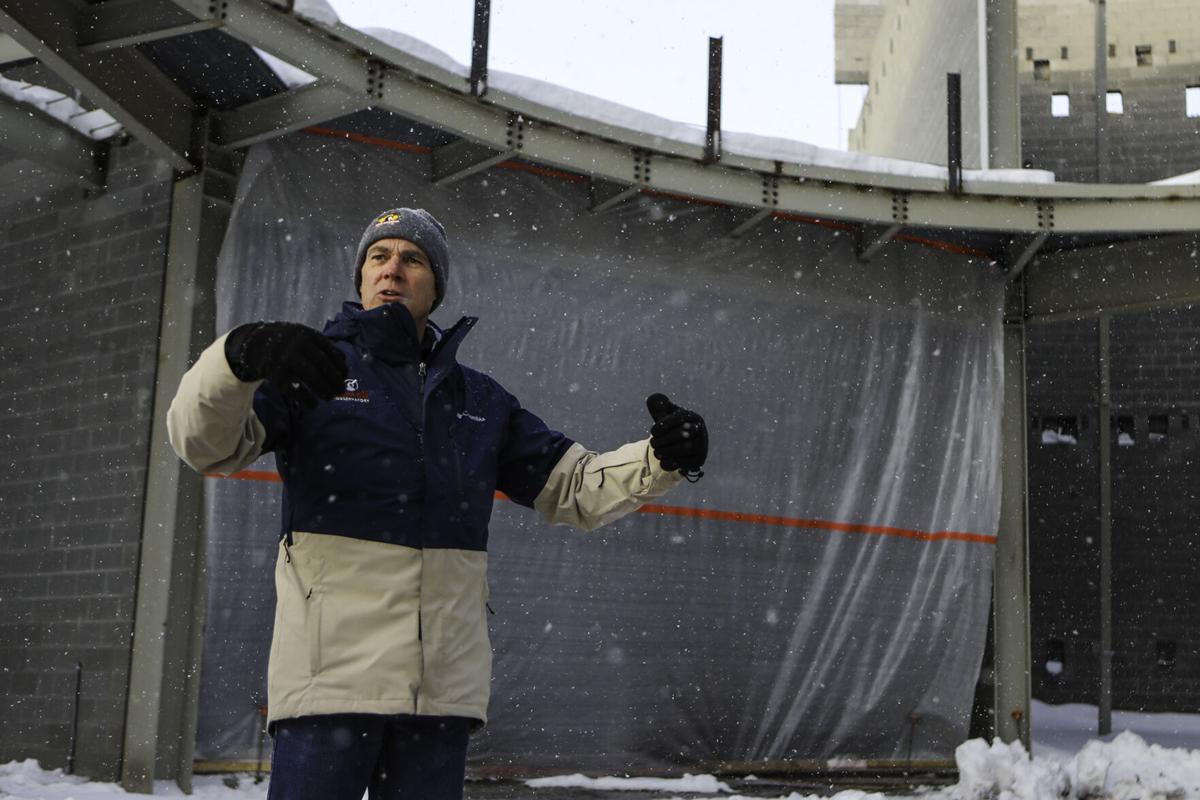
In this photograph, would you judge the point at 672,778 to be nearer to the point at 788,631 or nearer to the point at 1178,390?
the point at 788,631

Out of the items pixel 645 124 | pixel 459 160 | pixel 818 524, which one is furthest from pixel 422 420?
pixel 818 524

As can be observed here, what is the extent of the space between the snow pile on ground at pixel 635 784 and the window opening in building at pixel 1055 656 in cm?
911

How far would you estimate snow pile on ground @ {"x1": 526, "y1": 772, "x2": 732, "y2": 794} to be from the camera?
8.73m

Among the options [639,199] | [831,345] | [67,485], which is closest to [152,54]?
[67,485]

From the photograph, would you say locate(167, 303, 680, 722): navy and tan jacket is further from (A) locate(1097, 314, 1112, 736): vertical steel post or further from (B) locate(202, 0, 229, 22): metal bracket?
(A) locate(1097, 314, 1112, 736): vertical steel post

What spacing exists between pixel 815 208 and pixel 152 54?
455 centimetres

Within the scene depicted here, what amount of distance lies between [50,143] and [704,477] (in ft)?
16.6

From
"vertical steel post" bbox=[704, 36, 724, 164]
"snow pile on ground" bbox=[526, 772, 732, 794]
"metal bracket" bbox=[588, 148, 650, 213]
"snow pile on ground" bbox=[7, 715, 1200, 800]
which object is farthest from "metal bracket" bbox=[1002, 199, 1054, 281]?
"snow pile on ground" bbox=[526, 772, 732, 794]

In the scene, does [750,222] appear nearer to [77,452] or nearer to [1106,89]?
[77,452]

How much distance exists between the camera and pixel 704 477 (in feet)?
33.0

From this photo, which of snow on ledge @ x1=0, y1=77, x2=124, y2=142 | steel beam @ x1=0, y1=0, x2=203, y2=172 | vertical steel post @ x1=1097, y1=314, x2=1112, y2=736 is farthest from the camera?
vertical steel post @ x1=1097, y1=314, x2=1112, y2=736

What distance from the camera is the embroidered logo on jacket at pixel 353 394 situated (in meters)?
2.37

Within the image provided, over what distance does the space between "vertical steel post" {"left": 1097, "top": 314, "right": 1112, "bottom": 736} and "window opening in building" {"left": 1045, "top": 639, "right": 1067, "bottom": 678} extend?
1163 millimetres

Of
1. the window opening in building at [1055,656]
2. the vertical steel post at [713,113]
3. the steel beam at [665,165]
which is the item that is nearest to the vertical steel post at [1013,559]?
the steel beam at [665,165]
